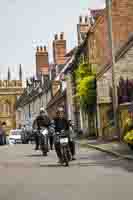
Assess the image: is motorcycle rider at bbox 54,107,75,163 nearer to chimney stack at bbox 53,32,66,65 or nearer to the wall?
the wall

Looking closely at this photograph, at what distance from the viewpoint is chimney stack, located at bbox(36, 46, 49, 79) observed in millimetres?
84562

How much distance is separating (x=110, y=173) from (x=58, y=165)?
11.7 feet

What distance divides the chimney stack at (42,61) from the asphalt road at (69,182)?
6829 centimetres

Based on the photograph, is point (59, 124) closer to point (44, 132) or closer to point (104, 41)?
point (44, 132)

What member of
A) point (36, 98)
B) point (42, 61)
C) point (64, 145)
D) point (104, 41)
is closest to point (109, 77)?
point (104, 41)

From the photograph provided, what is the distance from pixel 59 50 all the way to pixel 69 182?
60.8 metres

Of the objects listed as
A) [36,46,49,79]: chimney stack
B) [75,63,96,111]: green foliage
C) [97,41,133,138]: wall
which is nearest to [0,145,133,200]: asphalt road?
[97,41,133,138]: wall

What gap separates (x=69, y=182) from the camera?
39.5 ft

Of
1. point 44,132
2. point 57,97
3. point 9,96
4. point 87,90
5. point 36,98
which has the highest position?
point 9,96

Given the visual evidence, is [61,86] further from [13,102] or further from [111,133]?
[13,102]

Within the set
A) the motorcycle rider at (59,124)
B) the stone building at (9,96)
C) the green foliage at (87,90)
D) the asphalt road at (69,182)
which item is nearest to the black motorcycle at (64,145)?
the motorcycle rider at (59,124)

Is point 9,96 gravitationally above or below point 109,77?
above

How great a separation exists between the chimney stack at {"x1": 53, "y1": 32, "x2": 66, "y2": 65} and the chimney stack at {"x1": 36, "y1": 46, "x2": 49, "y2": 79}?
1038cm

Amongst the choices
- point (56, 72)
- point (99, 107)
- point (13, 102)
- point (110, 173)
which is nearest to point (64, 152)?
point (110, 173)
